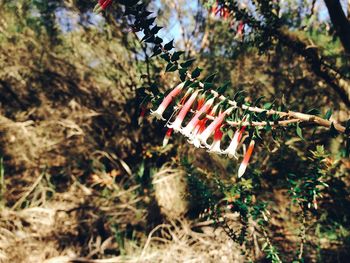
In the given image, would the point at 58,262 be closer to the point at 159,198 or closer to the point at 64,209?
the point at 64,209

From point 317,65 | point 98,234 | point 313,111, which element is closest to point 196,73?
point 313,111

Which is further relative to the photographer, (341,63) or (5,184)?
(341,63)

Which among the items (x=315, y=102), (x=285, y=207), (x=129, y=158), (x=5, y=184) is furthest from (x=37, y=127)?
(x=315, y=102)

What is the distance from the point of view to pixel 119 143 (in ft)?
17.0

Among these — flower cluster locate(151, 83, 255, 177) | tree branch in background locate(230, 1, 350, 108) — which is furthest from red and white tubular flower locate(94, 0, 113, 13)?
tree branch in background locate(230, 1, 350, 108)

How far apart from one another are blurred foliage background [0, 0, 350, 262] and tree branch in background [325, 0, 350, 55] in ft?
2.71

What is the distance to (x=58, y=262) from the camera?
3566mm

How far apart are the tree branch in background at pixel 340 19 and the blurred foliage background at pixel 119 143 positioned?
0.82 metres

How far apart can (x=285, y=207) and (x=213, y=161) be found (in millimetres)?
1020

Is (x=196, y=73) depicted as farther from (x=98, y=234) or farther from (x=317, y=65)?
(x=98, y=234)

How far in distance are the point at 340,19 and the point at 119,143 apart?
3373 mm

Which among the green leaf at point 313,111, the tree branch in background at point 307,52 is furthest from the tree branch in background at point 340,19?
the green leaf at point 313,111

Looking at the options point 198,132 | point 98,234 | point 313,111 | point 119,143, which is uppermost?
point 119,143

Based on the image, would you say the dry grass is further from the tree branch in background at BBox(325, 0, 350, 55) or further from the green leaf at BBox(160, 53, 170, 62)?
the green leaf at BBox(160, 53, 170, 62)
